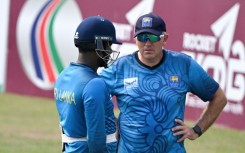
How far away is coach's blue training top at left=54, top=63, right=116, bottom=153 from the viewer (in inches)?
208

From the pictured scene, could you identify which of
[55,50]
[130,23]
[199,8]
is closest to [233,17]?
[199,8]

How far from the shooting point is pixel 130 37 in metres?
14.3

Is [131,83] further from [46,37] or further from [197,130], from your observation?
[46,37]

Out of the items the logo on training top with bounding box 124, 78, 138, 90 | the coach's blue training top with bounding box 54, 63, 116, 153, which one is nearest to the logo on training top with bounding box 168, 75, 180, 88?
the logo on training top with bounding box 124, 78, 138, 90

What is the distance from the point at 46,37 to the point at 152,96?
9.60 metres

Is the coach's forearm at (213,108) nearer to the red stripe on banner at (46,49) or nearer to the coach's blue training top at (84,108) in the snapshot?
the coach's blue training top at (84,108)

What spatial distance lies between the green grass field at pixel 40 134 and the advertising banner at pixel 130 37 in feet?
2.07

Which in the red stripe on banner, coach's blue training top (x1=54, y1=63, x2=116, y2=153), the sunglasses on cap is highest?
the sunglasses on cap

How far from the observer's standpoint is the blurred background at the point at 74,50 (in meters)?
12.7

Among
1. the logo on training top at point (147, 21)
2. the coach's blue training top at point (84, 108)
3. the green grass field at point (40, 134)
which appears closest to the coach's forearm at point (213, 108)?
the logo on training top at point (147, 21)

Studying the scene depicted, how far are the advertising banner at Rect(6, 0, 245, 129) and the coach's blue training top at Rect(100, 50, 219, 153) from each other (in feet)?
22.0

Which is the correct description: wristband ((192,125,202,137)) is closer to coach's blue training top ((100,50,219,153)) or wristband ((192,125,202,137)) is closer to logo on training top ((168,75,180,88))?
coach's blue training top ((100,50,219,153))

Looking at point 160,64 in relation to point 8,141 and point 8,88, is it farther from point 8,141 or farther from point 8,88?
point 8,88

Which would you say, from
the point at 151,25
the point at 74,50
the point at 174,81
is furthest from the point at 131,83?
the point at 74,50
